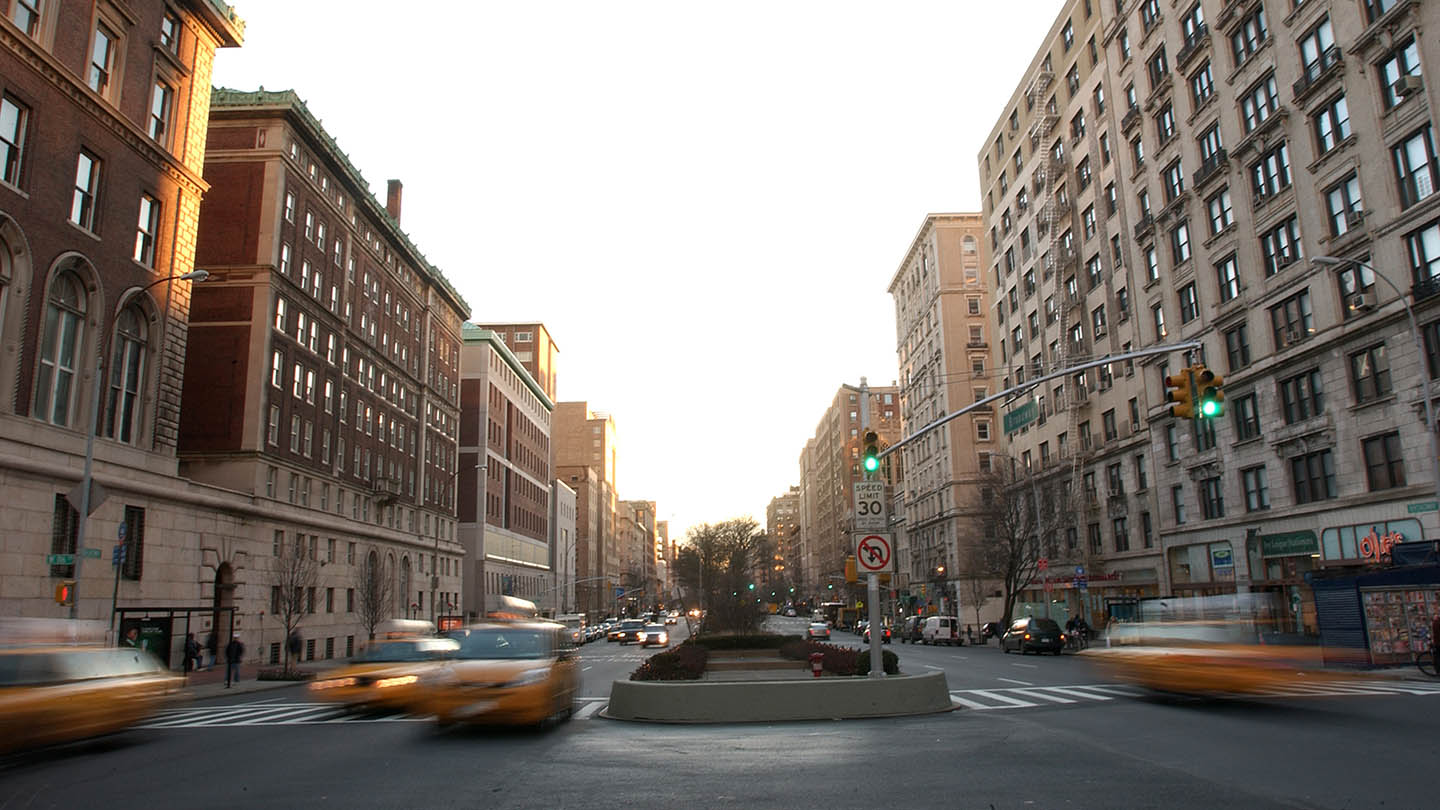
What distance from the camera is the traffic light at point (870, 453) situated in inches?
756

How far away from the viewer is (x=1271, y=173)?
3938 centimetres

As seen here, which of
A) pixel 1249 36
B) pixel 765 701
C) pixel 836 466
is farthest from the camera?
pixel 836 466

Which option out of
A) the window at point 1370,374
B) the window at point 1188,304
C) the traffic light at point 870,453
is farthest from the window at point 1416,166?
the traffic light at point 870,453

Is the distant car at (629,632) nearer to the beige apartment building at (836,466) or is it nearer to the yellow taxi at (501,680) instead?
the yellow taxi at (501,680)

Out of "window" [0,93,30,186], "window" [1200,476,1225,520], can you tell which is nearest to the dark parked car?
"window" [1200,476,1225,520]

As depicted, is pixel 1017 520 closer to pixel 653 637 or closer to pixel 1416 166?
pixel 653 637

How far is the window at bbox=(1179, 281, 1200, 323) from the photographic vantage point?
151 ft

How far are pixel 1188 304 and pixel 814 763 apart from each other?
141 ft

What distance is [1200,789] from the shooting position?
30.6 ft

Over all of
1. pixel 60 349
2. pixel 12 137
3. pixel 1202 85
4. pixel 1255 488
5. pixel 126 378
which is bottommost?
pixel 1255 488

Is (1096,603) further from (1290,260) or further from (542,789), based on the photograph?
(542,789)

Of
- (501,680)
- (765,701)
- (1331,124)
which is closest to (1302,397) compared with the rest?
(1331,124)

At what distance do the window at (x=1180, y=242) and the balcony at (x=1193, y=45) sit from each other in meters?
7.66

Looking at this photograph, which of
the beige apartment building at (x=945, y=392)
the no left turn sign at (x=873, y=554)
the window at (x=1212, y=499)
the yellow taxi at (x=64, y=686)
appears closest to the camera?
the yellow taxi at (x=64, y=686)
